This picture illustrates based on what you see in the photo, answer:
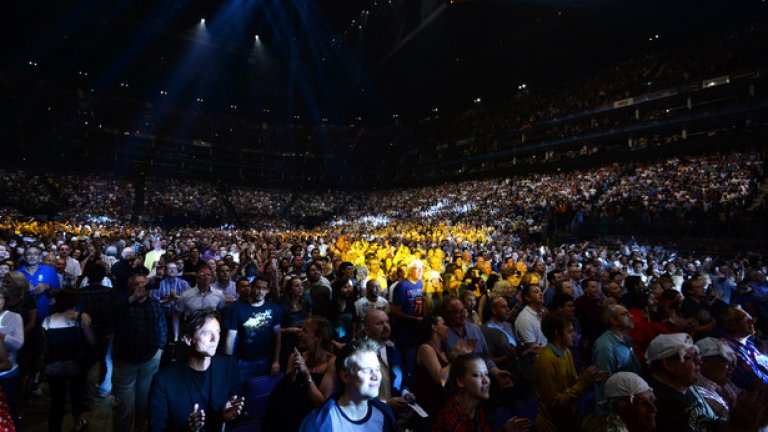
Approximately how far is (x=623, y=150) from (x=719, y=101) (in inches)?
205

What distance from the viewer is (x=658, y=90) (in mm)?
25266

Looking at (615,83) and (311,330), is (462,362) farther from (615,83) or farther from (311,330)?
(615,83)

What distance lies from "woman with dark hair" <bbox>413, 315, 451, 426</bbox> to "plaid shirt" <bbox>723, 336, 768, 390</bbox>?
2.43 meters

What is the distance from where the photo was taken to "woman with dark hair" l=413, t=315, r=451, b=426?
10.1 feet

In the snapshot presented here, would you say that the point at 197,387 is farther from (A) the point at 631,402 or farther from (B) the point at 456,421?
(A) the point at 631,402

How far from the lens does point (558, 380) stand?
9.84ft

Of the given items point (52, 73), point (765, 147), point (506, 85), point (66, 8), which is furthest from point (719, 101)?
point (52, 73)

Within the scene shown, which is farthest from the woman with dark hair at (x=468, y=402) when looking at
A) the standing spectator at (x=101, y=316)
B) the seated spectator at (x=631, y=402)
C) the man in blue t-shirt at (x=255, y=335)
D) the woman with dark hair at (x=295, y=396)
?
the standing spectator at (x=101, y=316)

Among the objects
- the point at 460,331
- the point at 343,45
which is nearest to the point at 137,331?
the point at 460,331

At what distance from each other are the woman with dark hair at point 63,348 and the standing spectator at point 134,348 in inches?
14.5

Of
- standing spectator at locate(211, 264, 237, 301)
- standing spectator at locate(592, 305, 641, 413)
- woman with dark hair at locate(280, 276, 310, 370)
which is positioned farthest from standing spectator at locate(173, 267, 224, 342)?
standing spectator at locate(592, 305, 641, 413)

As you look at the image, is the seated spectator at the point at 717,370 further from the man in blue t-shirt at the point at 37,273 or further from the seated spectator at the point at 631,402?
the man in blue t-shirt at the point at 37,273

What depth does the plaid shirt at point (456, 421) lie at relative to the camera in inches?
92.7

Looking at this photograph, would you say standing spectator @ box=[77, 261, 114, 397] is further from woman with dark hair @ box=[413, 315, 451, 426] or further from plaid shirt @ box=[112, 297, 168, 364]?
woman with dark hair @ box=[413, 315, 451, 426]
